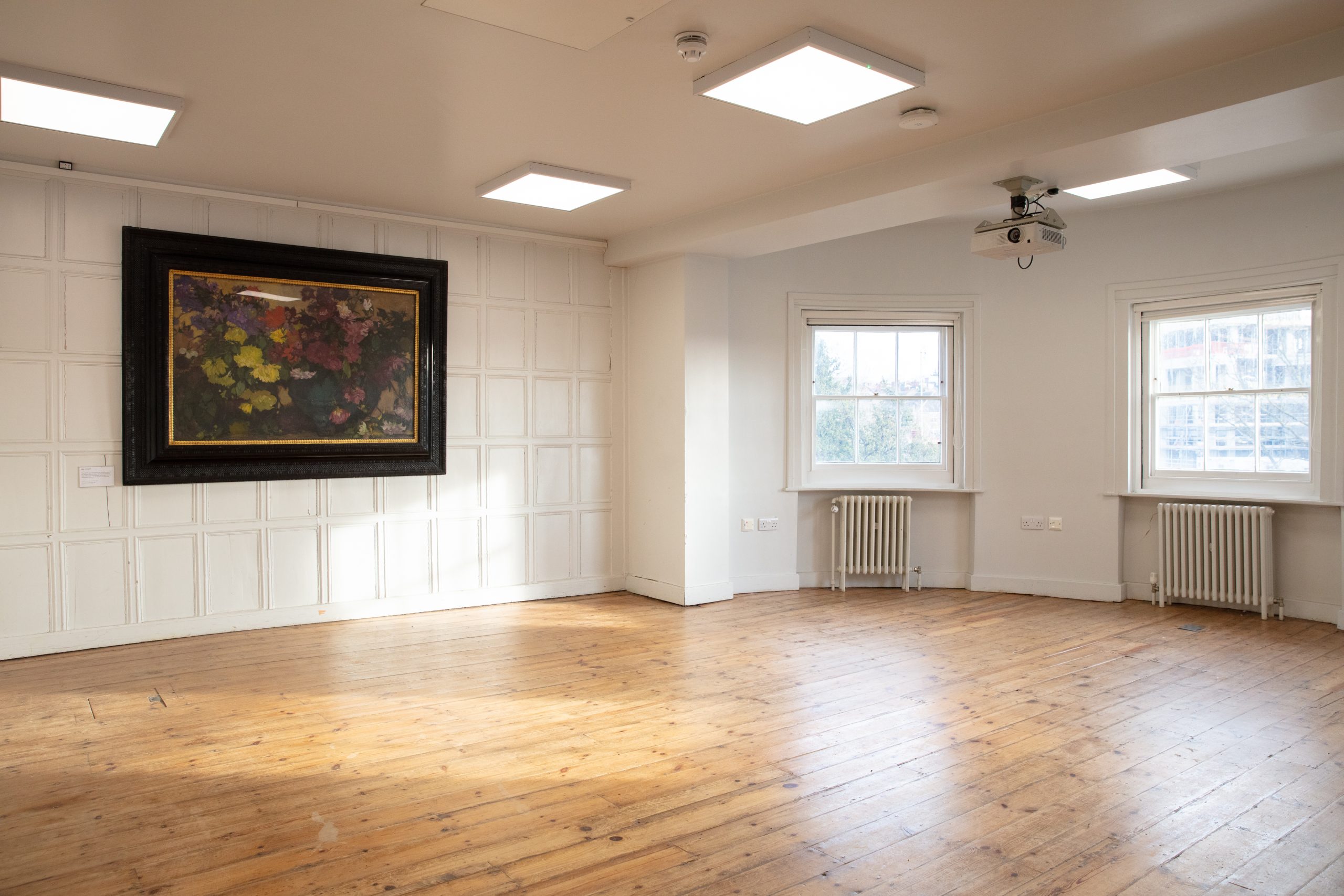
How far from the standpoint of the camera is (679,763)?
11.2ft

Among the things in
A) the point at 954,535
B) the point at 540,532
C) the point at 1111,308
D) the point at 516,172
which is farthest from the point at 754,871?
the point at 1111,308

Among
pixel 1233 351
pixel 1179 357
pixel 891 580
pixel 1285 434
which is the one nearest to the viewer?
pixel 1285 434

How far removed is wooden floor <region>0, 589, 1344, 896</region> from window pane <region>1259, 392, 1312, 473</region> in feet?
3.87

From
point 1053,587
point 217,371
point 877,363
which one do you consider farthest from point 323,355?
point 1053,587

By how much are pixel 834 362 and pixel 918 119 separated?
3.26 metres

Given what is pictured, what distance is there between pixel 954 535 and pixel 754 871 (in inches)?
200

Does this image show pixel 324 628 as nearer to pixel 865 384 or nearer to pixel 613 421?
pixel 613 421

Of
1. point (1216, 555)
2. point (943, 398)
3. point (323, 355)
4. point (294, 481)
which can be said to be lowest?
point (1216, 555)

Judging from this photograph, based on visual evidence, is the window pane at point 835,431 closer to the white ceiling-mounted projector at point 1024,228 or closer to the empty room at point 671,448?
the empty room at point 671,448

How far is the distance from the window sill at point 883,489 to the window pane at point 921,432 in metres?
0.23

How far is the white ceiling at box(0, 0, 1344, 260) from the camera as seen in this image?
3174 mm

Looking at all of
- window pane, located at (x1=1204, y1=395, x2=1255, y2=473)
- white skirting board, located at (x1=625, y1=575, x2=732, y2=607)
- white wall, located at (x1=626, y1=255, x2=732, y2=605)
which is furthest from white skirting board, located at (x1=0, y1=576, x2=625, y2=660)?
window pane, located at (x1=1204, y1=395, x2=1255, y2=473)

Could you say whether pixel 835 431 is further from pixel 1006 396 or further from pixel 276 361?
pixel 276 361

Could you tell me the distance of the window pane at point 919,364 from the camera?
7246 millimetres
